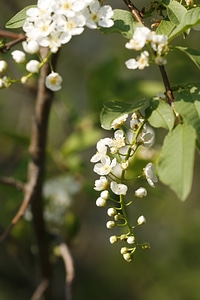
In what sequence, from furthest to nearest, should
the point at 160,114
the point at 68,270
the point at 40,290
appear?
the point at 40,290, the point at 68,270, the point at 160,114

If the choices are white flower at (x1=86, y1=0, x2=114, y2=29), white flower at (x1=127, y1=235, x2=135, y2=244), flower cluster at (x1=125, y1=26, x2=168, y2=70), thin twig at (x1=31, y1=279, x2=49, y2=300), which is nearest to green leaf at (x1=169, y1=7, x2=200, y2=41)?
flower cluster at (x1=125, y1=26, x2=168, y2=70)

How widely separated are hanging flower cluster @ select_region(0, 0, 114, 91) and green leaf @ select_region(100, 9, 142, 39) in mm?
20

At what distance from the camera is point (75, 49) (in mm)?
4742

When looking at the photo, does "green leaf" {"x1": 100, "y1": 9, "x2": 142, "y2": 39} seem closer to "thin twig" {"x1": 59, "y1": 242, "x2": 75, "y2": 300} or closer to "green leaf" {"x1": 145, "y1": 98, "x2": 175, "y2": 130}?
"green leaf" {"x1": 145, "y1": 98, "x2": 175, "y2": 130}

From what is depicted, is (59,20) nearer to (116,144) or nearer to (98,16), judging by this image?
(98,16)

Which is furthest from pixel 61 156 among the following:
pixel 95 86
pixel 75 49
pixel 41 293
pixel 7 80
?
pixel 75 49

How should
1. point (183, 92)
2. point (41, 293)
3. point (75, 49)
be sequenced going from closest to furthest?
point (183, 92) < point (41, 293) < point (75, 49)

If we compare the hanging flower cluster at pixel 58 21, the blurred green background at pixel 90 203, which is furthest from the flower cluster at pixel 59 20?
the blurred green background at pixel 90 203

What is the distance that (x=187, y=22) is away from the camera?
114cm

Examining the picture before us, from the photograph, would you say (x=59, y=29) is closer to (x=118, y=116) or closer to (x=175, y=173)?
(x=118, y=116)

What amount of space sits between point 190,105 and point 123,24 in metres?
0.23

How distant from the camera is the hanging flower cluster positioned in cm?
117

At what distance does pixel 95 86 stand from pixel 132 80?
16 cm

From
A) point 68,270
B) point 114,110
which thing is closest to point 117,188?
point 114,110
